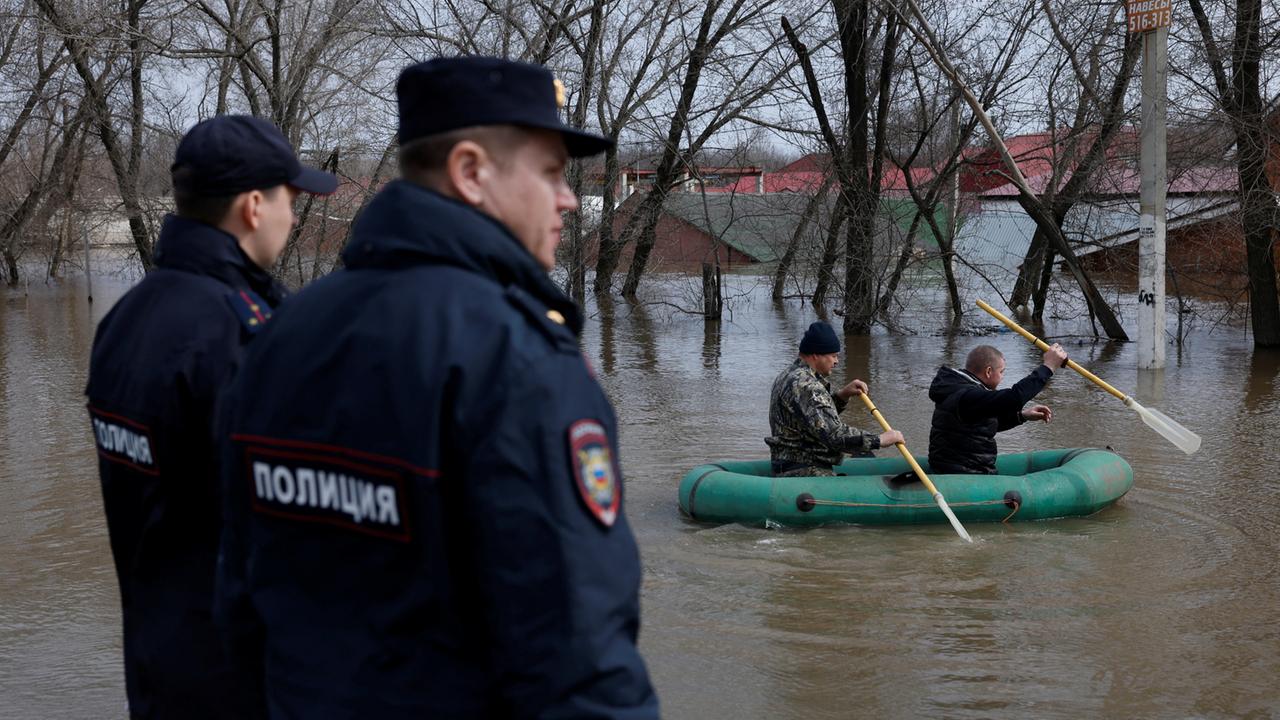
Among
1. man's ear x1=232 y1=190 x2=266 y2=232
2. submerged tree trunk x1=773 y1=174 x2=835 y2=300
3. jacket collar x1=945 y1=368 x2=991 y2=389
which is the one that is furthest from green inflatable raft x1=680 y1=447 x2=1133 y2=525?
submerged tree trunk x1=773 y1=174 x2=835 y2=300

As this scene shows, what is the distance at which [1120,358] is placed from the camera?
15156 mm

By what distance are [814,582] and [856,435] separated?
1.25 meters

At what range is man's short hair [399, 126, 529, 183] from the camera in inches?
65.0

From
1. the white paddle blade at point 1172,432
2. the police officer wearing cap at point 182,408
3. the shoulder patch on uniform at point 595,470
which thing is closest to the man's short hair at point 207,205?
the police officer wearing cap at point 182,408

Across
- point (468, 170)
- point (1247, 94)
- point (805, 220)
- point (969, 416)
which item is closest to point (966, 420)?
point (969, 416)

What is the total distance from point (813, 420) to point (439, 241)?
602 cm

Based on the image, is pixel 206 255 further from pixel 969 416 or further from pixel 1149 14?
pixel 1149 14

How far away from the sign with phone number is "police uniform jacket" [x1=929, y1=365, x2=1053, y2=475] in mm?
6777

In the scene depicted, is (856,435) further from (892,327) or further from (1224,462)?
(892,327)

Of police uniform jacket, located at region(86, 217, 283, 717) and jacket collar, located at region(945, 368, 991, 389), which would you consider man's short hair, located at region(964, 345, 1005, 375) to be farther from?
police uniform jacket, located at region(86, 217, 283, 717)

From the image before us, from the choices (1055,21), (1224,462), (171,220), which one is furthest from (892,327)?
(171,220)

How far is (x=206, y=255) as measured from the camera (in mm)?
2430

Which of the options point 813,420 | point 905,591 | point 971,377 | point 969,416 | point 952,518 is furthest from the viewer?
point 971,377

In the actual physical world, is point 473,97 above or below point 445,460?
above
